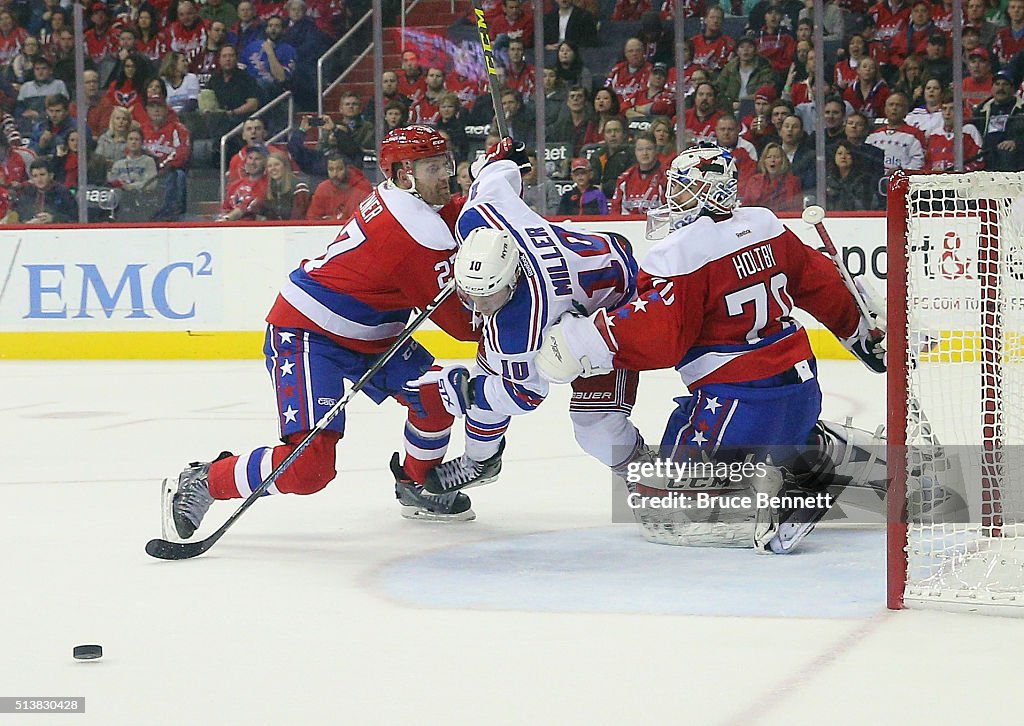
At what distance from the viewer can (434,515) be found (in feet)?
13.7

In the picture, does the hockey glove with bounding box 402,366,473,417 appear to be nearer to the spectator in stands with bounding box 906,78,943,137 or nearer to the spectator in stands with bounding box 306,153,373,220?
the spectator in stands with bounding box 306,153,373,220

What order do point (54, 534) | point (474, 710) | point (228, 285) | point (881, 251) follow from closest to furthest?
point (474, 710) < point (54, 534) < point (881, 251) < point (228, 285)

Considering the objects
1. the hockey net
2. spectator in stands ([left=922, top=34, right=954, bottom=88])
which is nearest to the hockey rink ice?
the hockey net

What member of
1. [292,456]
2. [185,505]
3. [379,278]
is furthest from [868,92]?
[185,505]

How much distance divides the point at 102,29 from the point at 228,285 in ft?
6.01

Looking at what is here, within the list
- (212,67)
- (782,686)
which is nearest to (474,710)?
(782,686)

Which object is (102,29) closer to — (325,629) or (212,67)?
(212,67)

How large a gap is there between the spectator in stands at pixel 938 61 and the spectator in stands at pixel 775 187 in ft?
2.98

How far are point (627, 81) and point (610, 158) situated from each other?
1.56ft

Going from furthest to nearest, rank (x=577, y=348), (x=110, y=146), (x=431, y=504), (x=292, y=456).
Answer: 1. (x=110, y=146)
2. (x=431, y=504)
3. (x=292, y=456)
4. (x=577, y=348)

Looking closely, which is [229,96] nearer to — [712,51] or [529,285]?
[712,51]

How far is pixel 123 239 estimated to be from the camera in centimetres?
887

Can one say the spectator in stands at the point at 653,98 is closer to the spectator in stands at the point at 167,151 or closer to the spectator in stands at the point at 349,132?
the spectator in stands at the point at 349,132

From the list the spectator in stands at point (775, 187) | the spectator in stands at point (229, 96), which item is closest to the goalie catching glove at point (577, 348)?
the spectator in stands at point (775, 187)
